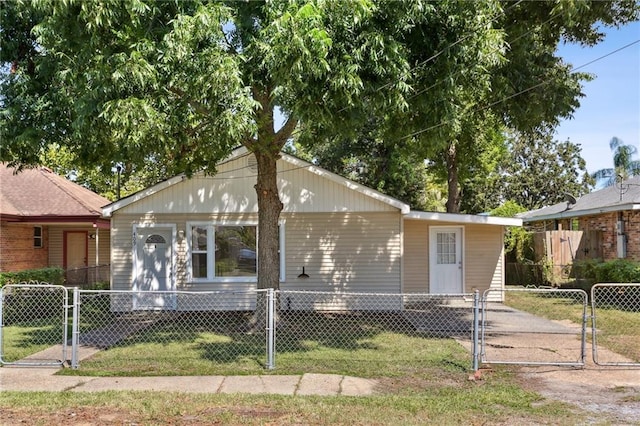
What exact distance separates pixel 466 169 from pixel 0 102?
57.2ft

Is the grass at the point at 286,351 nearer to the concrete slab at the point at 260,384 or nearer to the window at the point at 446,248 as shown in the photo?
the concrete slab at the point at 260,384

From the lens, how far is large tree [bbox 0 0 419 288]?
23.0 ft

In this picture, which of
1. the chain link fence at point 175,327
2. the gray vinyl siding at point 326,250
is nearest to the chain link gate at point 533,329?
the gray vinyl siding at point 326,250

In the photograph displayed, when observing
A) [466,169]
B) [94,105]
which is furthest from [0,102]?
[466,169]

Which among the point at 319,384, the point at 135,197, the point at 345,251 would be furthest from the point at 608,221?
the point at 319,384

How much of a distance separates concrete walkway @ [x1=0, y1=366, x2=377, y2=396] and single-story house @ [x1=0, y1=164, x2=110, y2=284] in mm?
10288

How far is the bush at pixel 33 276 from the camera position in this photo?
1302 cm

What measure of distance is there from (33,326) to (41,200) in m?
8.09

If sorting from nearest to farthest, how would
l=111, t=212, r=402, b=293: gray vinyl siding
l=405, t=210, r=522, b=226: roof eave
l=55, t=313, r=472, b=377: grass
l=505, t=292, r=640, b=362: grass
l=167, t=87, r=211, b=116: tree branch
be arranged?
l=55, t=313, r=472, b=377: grass, l=167, t=87, r=211, b=116: tree branch, l=505, t=292, r=640, b=362: grass, l=111, t=212, r=402, b=293: gray vinyl siding, l=405, t=210, r=522, b=226: roof eave

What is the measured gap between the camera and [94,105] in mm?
7660

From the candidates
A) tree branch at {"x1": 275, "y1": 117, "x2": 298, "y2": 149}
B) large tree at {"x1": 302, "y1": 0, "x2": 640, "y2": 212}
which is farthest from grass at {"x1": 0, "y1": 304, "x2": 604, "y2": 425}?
large tree at {"x1": 302, "y1": 0, "x2": 640, "y2": 212}

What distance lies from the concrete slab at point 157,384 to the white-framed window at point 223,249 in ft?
22.9

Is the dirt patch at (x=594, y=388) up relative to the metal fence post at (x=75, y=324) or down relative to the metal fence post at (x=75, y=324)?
down

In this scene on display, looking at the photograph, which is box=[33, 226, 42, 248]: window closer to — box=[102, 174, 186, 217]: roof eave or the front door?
the front door
